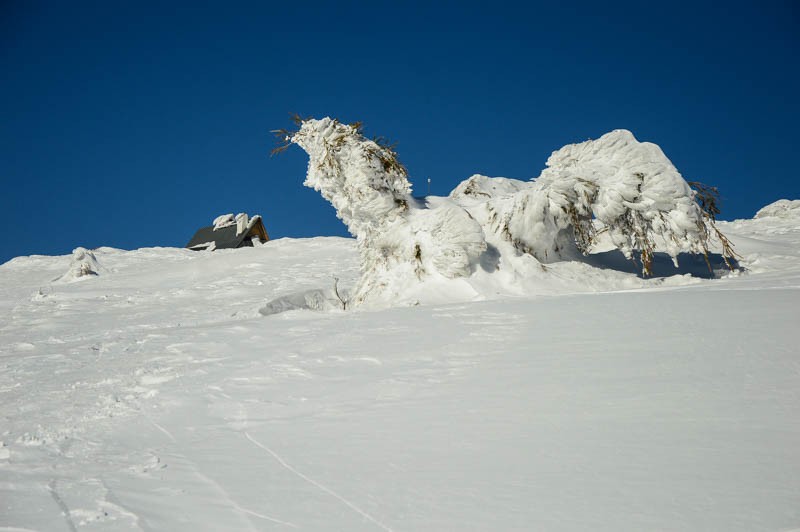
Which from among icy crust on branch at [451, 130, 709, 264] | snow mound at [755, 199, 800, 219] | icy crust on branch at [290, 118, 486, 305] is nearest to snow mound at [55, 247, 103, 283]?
icy crust on branch at [290, 118, 486, 305]

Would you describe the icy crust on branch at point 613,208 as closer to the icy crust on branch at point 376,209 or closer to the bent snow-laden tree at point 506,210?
the bent snow-laden tree at point 506,210

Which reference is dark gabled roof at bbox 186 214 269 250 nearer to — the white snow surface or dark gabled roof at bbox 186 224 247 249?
dark gabled roof at bbox 186 224 247 249

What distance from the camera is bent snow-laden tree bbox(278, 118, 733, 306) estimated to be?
7.59m

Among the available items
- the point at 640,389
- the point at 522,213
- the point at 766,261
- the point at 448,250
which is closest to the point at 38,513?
the point at 640,389

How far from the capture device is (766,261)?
27.5ft

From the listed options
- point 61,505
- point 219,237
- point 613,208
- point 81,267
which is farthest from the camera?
point 219,237

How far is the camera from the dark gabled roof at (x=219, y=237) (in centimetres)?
2677

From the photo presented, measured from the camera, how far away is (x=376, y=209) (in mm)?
8289

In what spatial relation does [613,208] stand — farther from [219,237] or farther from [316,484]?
[219,237]

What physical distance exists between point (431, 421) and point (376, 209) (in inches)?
233

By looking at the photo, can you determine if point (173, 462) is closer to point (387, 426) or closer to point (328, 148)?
point (387, 426)

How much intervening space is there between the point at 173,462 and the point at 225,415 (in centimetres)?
64

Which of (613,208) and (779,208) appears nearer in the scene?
(613,208)

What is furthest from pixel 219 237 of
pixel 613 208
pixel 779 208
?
pixel 613 208
